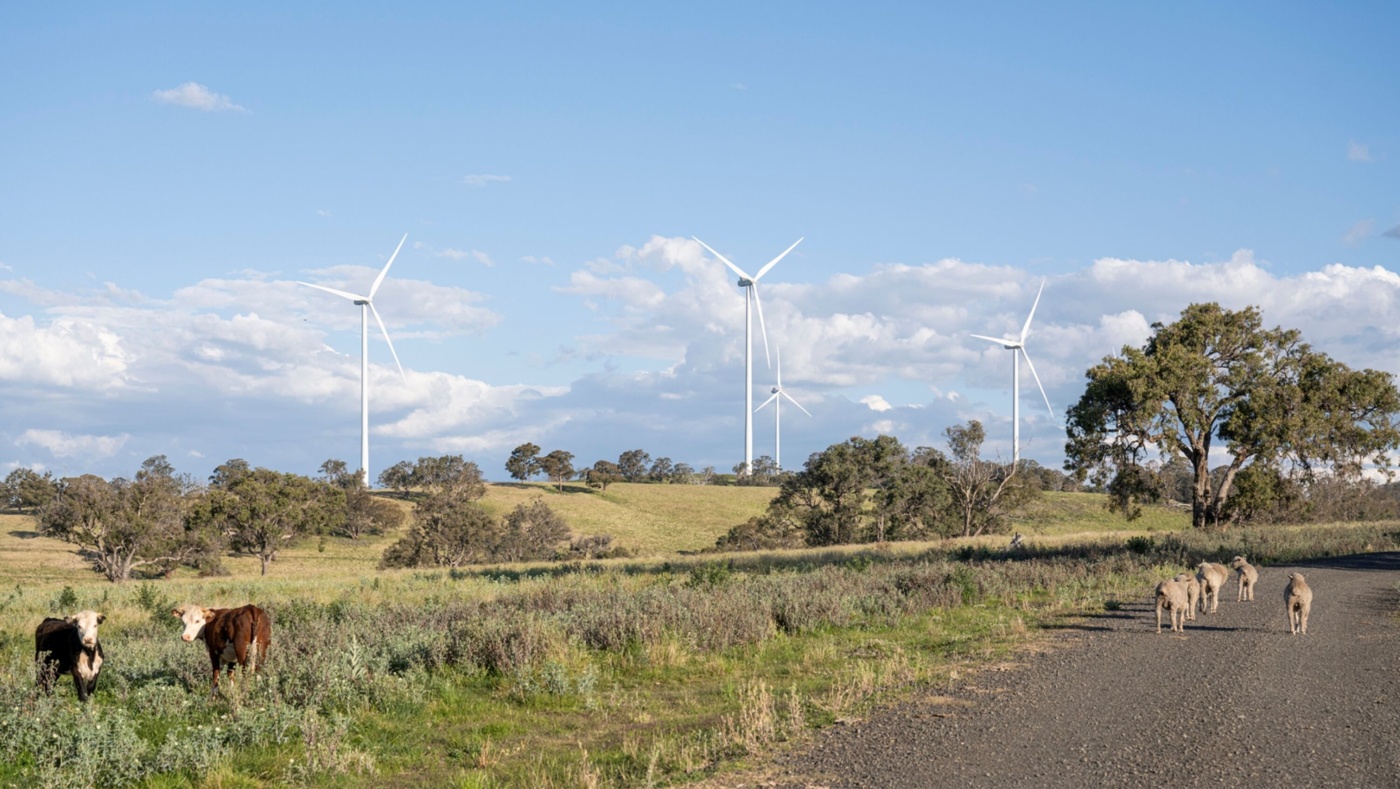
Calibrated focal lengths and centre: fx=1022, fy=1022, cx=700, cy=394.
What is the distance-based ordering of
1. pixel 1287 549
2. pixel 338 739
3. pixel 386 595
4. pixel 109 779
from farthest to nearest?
pixel 1287 549, pixel 386 595, pixel 338 739, pixel 109 779

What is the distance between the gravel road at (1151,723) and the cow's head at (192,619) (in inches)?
308

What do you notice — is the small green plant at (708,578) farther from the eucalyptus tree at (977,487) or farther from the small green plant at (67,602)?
the eucalyptus tree at (977,487)

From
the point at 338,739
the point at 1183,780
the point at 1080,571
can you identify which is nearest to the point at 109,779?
the point at 338,739

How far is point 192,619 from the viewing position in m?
12.5

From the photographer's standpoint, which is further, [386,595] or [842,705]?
[386,595]

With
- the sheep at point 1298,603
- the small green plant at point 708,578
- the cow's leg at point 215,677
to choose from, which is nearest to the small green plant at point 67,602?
the small green plant at point 708,578

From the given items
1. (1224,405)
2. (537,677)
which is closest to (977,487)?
(1224,405)

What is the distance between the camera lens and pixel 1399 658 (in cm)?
1308

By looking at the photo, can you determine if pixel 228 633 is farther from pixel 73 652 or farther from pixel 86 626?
→ pixel 73 652

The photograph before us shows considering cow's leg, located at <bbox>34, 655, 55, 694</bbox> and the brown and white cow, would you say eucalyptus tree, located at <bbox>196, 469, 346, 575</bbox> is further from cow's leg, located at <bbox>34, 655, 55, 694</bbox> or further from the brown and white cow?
the brown and white cow

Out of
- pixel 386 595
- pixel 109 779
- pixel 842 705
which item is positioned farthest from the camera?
pixel 386 595

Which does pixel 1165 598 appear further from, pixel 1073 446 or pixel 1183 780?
pixel 1073 446

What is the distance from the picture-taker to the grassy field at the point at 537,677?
928 centimetres

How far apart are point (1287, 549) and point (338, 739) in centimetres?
3101
